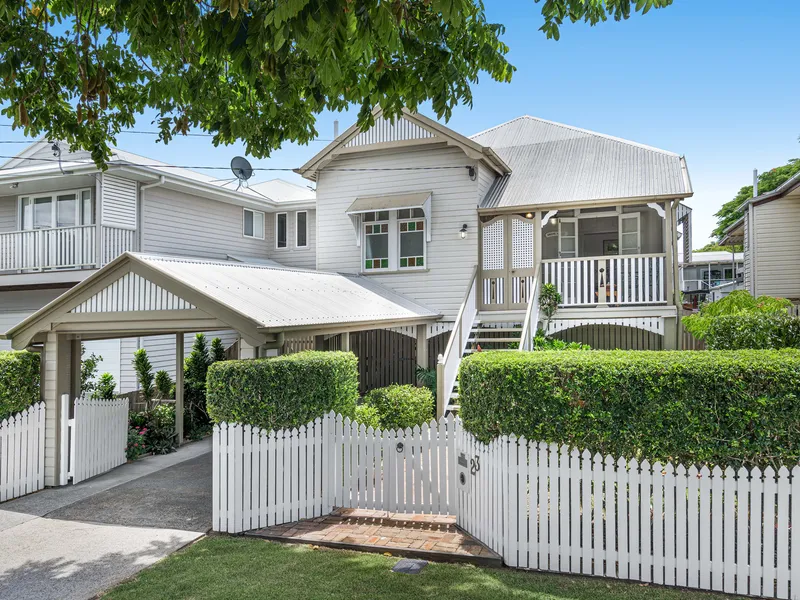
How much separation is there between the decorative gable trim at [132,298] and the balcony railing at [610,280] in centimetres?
941

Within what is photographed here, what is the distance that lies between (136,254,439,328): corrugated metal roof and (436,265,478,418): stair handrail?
1.19 meters

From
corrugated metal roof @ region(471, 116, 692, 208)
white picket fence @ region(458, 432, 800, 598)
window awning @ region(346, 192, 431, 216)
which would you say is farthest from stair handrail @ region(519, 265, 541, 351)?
white picket fence @ region(458, 432, 800, 598)

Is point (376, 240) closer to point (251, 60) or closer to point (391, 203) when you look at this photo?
point (391, 203)

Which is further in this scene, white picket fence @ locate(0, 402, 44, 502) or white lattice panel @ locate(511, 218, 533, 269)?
white lattice panel @ locate(511, 218, 533, 269)

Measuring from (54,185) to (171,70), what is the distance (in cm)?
1149

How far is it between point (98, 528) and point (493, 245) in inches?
457

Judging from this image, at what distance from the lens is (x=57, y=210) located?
17.6 meters

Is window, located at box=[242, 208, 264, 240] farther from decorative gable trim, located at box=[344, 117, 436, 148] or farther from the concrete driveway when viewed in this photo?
the concrete driveway

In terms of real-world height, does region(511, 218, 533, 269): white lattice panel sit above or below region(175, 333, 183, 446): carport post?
above

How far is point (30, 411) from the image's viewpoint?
983 centimetres

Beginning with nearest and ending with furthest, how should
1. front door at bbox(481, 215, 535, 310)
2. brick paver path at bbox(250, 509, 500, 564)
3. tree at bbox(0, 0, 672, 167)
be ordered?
tree at bbox(0, 0, 672, 167) → brick paver path at bbox(250, 509, 500, 564) → front door at bbox(481, 215, 535, 310)

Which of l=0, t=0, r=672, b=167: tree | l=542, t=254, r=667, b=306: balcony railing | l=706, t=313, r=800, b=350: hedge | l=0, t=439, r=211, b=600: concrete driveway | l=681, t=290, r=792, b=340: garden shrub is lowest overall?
l=0, t=439, r=211, b=600: concrete driveway

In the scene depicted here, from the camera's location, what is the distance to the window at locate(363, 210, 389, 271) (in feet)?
54.6

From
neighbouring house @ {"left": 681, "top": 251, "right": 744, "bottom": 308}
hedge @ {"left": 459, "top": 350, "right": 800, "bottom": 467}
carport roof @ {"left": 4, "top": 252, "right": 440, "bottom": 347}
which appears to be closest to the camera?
hedge @ {"left": 459, "top": 350, "right": 800, "bottom": 467}
